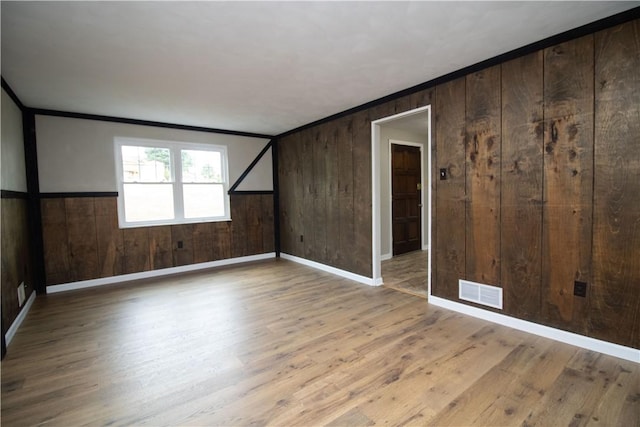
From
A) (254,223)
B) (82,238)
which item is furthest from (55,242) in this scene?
(254,223)

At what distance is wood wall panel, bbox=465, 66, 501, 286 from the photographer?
9.19 feet

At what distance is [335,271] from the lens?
4.80m

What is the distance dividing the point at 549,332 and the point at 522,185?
Answer: 1280mm

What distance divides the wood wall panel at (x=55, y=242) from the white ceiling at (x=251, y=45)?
4.46 feet

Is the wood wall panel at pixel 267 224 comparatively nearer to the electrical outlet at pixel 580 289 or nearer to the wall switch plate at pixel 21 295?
the wall switch plate at pixel 21 295

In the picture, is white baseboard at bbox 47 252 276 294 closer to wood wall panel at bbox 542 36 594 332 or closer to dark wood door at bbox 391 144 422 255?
dark wood door at bbox 391 144 422 255

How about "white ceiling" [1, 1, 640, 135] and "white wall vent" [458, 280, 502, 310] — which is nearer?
"white ceiling" [1, 1, 640, 135]

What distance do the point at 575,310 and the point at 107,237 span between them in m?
5.68

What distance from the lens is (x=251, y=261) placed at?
5.81 m

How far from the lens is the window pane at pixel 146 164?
466 cm

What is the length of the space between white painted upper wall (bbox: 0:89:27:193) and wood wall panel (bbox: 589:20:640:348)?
5.16 m

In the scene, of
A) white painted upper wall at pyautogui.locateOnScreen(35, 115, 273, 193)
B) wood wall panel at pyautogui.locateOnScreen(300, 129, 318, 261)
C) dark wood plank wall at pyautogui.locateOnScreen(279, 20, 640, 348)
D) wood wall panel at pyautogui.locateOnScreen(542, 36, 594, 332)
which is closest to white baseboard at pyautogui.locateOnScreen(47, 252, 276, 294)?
wood wall panel at pyautogui.locateOnScreen(300, 129, 318, 261)

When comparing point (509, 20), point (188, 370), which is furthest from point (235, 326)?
point (509, 20)

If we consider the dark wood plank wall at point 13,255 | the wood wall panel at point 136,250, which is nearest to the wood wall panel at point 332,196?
the wood wall panel at point 136,250
